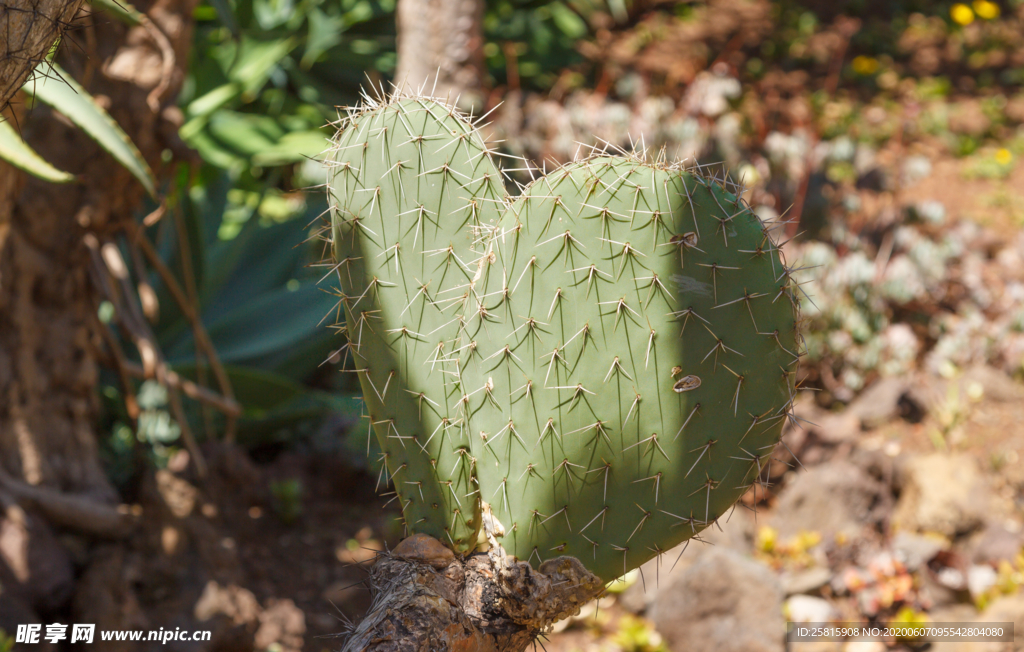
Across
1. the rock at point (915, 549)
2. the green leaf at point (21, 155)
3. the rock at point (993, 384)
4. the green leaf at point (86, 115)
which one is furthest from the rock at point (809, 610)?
the green leaf at point (21, 155)

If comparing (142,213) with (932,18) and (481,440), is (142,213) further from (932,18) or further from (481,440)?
(932,18)

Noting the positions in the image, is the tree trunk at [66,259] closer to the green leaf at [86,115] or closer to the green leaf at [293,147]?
the green leaf at [86,115]

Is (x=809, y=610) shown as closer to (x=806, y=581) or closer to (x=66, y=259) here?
(x=806, y=581)

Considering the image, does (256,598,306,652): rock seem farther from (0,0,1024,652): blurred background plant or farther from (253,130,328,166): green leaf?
(253,130,328,166): green leaf

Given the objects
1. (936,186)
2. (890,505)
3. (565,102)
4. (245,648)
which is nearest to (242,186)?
(565,102)

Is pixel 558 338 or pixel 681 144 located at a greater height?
pixel 681 144

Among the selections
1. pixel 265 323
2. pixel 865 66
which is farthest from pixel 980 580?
pixel 865 66
